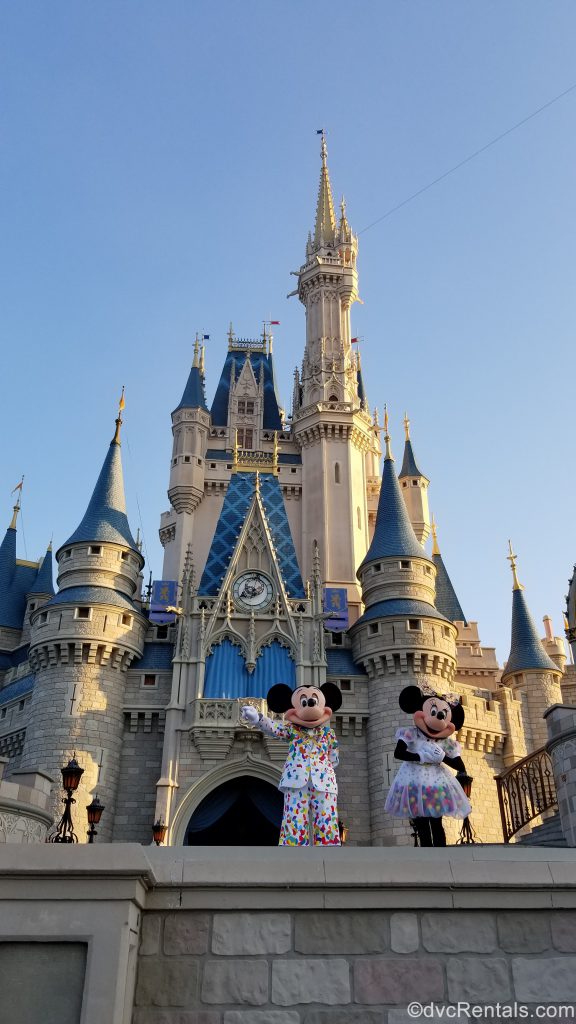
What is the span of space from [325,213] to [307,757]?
42.6 m

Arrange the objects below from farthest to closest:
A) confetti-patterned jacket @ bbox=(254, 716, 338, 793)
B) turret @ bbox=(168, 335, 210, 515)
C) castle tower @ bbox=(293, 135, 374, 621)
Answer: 1. turret @ bbox=(168, 335, 210, 515)
2. castle tower @ bbox=(293, 135, 374, 621)
3. confetti-patterned jacket @ bbox=(254, 716, 338, 793)

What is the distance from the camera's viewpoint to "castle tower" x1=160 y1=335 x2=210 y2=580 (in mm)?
37062

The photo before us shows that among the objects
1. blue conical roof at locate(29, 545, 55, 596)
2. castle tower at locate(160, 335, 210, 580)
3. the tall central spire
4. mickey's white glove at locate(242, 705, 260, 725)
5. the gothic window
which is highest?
the tall central spire

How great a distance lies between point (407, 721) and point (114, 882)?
20.2m

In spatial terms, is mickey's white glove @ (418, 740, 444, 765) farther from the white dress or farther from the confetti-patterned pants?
the confetti-patterned pants

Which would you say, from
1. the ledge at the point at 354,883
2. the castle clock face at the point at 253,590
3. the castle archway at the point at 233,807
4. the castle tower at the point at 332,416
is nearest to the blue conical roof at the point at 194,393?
the castle tower at the point at 332,416

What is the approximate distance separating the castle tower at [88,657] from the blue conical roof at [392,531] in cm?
828

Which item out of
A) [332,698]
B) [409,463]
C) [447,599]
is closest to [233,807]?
[332,698]

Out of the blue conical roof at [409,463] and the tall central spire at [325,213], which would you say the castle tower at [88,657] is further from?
the tall central spire at [325,213]

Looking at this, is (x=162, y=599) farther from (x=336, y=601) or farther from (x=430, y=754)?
(x=430, y=754)

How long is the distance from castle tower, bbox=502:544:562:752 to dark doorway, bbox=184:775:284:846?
33.4ft

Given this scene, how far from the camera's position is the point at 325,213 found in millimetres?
47781

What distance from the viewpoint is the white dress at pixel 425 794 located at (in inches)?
362

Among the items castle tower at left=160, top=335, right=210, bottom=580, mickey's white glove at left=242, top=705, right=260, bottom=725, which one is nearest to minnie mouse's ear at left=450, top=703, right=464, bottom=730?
mickey's white glove at left=242, top=705, right=260, bottom=725
